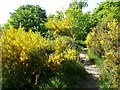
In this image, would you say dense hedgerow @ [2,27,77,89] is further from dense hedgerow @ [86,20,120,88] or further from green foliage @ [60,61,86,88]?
dense hedgerow @ [86,20,120,88]

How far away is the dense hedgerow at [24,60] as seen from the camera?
9.48 meters

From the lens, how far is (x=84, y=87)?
11.3 meters

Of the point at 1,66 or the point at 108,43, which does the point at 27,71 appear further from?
the point at 108,43

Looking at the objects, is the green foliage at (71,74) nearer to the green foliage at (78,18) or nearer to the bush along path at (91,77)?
the bush along path at (91,77)

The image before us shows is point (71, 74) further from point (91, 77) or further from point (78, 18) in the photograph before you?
point (78, 18)

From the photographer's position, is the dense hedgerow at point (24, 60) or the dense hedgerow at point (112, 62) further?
the dense hedgerow at point (112, 62)

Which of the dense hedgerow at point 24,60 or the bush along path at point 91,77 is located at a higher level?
the dense hedgerow at point 24,60

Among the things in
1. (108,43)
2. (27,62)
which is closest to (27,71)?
(27,62)


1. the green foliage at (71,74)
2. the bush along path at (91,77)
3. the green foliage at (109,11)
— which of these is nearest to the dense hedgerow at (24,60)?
the green foliage at (71,74)

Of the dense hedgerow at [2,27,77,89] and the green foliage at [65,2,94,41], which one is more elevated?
the green foliage at [65,2,94,41]

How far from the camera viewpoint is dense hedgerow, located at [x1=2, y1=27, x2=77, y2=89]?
948 cm

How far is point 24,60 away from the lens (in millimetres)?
9477

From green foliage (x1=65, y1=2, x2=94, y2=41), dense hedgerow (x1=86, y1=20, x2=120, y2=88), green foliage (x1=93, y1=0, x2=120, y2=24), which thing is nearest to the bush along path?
dense hedgerow (x1=86, y1=20, x2=120, y2=88)

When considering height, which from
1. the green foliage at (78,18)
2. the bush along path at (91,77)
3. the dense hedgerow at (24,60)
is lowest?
the bush along path at (91,77)
